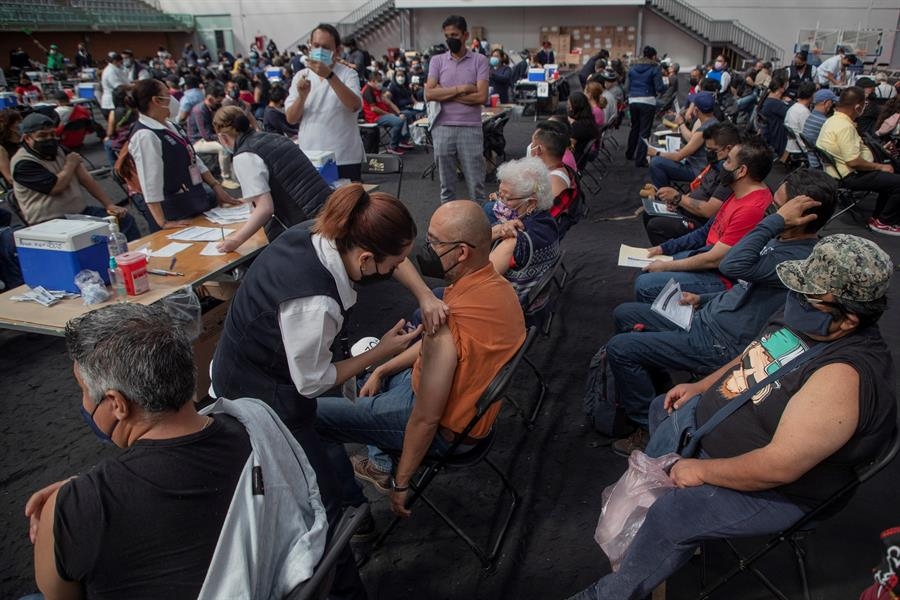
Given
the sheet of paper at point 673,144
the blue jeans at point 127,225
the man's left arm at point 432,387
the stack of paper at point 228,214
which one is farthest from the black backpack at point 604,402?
the sheet of paper at point 673,144

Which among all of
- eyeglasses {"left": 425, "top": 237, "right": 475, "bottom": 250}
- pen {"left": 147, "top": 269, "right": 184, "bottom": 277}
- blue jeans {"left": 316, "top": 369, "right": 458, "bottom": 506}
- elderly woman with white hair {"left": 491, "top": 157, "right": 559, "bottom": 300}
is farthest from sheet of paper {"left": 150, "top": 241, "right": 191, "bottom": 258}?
eyeglasses {"left": 425, "top": 237, "right": 475, "bottom": 250}

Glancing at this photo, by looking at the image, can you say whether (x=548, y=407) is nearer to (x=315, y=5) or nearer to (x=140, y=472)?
(x=140, y=472)

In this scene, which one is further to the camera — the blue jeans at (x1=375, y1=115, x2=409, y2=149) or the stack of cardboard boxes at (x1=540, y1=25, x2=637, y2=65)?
the stack of cardboard boxes at (x1=540, y1=25, x2=637, y2=65)

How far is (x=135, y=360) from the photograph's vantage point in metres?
1.29

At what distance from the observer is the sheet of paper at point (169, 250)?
341 cm

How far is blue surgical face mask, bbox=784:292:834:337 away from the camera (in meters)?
1.83

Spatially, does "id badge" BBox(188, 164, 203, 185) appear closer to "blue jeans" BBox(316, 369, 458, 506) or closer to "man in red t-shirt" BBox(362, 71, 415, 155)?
"blue jeans" BBox(316, 369, 458, 506)

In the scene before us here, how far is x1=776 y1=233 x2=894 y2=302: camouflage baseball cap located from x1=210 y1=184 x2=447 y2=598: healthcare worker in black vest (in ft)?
3.70

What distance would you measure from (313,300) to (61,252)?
178 cm

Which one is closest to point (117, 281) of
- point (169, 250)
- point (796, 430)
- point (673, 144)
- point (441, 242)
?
point (169, 250)

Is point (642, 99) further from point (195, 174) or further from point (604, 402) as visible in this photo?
point (604, 402)

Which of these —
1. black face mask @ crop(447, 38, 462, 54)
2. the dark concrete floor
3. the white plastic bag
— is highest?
black face mask @ crop(447, 38, 462, 54)

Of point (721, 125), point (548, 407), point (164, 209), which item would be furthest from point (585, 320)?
point (164, 209)

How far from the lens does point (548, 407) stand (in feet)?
11.0
